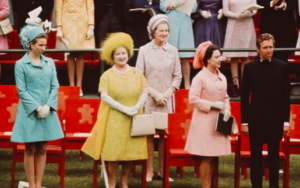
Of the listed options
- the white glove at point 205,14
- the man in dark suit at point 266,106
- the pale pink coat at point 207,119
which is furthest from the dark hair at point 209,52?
the white glove at point 205,14

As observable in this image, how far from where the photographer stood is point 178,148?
917 cm

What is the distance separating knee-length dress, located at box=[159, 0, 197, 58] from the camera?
11203mm

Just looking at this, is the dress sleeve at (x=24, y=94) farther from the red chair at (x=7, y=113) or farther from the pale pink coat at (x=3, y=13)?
the pale pink coat at (x=3, y=13)

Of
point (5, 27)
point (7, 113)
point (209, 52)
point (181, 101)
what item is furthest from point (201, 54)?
point (5, 27)

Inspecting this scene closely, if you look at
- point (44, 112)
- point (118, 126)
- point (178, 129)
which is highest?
point (44, 112)

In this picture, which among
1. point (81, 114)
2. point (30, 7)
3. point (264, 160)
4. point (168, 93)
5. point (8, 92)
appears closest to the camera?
point (264, 160)

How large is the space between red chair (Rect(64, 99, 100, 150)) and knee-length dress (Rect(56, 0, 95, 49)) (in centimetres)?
170

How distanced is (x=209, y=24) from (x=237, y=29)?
15.3 inches

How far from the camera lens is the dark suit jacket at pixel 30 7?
11766mm

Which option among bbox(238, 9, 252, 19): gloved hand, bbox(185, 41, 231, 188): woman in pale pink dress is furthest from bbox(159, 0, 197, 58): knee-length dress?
bbox(185, 41, 231, 188): woman in pale pink dress

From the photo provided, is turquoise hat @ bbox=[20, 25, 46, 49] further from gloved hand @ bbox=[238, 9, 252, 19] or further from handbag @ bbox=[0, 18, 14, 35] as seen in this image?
gloved hand @ bbox=[238, 9, 252, 19]

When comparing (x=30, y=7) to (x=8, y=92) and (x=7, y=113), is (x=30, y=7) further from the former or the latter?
(x=7, y=113)

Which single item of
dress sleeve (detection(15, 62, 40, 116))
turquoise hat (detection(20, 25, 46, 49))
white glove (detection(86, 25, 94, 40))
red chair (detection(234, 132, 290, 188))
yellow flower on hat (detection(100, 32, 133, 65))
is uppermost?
turquoise hat (detection(20, 25, 46, 49))

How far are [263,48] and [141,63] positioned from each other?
156cm
